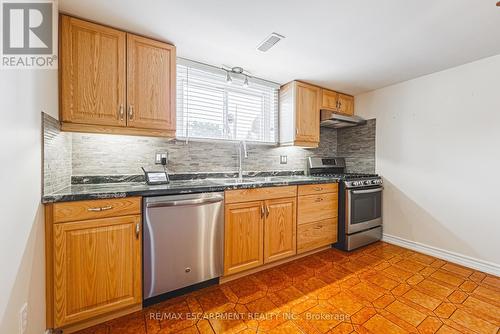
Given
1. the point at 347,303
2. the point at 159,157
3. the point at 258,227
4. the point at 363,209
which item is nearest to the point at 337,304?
the point at 347,303

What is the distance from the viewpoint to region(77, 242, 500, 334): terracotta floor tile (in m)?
1.43

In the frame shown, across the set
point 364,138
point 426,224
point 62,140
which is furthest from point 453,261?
point 62,140

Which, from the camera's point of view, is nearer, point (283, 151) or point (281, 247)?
point (281, 247)

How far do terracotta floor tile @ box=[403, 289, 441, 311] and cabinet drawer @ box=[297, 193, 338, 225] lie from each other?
1037 mm

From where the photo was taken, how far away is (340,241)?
274 centimetres

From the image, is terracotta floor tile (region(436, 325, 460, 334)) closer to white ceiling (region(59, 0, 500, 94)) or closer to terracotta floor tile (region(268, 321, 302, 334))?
terracotta floor tile (region(268, 321, 302, 334))

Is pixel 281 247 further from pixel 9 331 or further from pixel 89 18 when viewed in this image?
pixel 89 18

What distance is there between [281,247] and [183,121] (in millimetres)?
1733

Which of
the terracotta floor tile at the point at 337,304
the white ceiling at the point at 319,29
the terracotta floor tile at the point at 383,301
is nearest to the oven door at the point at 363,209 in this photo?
the terracotta floor tile at the point at 337,304

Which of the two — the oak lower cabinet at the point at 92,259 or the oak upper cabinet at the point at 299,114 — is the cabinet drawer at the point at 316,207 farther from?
the oak lower cabinet at the point at 92,259

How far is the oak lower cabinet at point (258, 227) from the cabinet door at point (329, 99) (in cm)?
151

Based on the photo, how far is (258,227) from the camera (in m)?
2.08

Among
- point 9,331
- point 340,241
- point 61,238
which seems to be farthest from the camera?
point 340,241

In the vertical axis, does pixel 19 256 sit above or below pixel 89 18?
below
